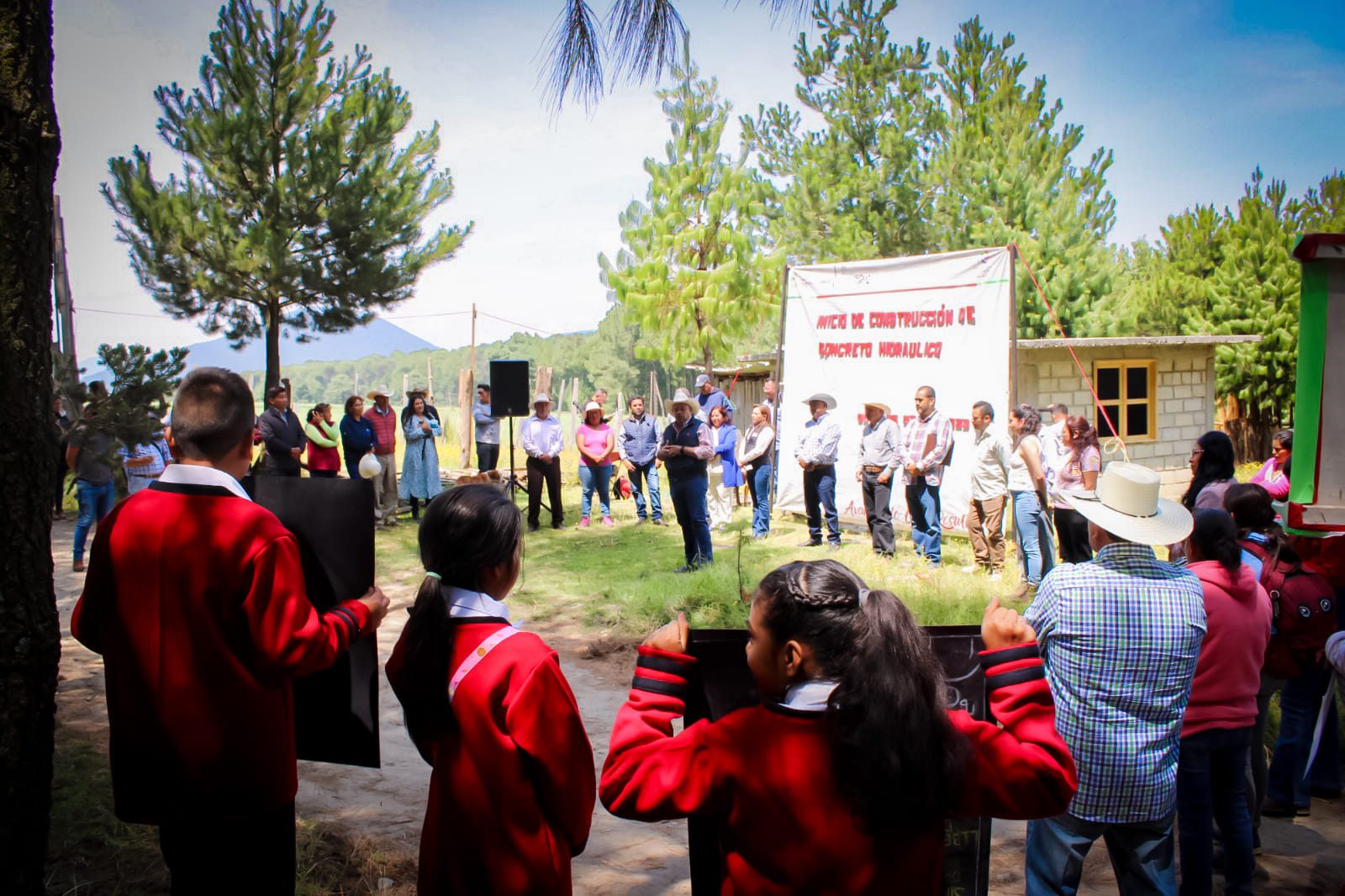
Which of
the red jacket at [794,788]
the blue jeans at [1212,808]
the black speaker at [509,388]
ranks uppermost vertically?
the black speaker at [509,388]

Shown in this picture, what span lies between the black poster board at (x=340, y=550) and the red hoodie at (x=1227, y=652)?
243 centimetres

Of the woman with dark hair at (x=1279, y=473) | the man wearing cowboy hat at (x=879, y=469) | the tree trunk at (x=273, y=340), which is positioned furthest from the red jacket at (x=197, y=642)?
the tree trunk at (x=273, y=340)

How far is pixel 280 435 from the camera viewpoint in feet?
35.6

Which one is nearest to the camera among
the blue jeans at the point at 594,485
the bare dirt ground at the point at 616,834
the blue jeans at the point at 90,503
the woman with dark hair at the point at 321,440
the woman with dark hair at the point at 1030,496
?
the bare dirt ground at the point at 616,834

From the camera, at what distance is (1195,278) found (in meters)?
23.4

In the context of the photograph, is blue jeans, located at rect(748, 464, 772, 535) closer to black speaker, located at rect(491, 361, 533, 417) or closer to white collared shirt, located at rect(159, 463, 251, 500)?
black speaker, located at rect(491, 361, 533, 417)

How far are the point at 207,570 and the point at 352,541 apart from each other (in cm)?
36

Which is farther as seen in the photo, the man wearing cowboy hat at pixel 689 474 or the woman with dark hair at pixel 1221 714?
the man wearing cowboy hat at pixel 689 474

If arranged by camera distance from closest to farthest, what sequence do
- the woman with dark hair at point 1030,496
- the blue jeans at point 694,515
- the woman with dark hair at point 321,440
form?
the woman with dark hair at point 1030,496 < the blue jeans at point 694,515 < the woman with dark hair at point 321,440

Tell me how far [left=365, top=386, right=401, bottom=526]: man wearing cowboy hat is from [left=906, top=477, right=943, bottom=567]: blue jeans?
6772 mm

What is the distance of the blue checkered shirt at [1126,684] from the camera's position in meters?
2.53

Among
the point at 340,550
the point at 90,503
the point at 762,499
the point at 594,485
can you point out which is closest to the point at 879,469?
the point at 762,499

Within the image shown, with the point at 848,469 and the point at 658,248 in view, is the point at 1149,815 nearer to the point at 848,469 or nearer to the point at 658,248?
the point at 848,469

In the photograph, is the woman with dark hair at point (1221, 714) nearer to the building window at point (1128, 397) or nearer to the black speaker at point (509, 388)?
the black speaker at point (509, 388)
